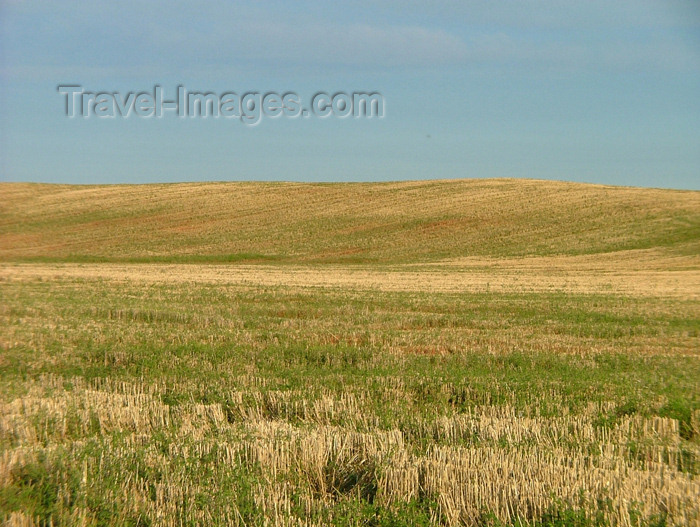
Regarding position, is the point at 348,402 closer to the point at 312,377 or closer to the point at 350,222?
the point at 312,377

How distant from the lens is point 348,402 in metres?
8.93

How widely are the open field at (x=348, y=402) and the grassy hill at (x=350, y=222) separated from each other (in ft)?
83.3

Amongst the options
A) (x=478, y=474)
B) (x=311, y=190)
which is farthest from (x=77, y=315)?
(x=311, y=190)

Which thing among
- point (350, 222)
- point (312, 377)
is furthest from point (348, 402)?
point (350, 222)

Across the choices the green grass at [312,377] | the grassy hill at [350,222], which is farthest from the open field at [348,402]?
the grassy hill at [350,222]

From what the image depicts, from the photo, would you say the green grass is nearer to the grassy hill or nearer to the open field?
the open field

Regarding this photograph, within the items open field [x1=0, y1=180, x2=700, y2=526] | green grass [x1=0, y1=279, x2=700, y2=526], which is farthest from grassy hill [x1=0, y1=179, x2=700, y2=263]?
green grass [x1=0, y1=279, x2=700, y2=526]

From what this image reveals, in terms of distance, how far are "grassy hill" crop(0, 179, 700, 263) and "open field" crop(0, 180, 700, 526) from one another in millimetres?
25394

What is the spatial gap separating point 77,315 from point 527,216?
171 ft

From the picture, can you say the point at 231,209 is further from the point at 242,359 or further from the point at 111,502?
the point at 111,502

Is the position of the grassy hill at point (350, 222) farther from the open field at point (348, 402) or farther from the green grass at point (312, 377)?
the green grass at point (312, 377)

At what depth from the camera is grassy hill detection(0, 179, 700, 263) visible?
5638 centimetres

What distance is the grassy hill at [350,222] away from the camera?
56.4m

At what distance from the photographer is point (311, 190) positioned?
8619 centimetres
